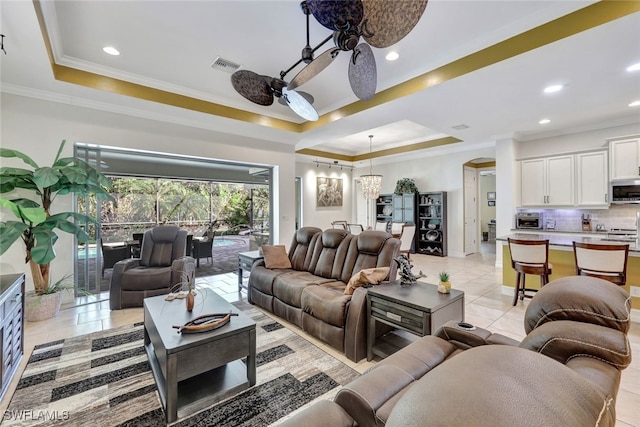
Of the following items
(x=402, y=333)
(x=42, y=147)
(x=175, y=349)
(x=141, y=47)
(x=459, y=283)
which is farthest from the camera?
(x=459, y=283)

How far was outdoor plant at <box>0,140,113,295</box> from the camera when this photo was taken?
3.01 m

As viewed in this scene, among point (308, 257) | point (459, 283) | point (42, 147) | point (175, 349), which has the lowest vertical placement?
point (459, 283)

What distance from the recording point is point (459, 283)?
4.96m

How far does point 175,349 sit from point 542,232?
620cm

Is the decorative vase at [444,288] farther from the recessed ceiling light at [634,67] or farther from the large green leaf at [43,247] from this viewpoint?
the large green leaf at [43,247]

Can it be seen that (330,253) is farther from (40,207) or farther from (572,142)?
(572,142)

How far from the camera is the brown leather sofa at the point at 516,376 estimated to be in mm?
475

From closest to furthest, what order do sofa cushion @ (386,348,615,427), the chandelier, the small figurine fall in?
sofa cushion @ (386,348,615,427) → the small figurine → the chandelier

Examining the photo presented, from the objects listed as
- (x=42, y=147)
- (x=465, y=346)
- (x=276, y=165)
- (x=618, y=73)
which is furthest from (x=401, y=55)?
(x=42, y=147)

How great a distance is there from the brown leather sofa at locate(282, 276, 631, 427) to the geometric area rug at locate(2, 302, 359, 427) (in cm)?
103

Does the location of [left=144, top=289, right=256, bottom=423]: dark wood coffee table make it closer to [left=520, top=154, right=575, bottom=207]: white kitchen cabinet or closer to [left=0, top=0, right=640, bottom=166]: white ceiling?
[left=0, top=0, right=640, bottom=166]: white ceiling

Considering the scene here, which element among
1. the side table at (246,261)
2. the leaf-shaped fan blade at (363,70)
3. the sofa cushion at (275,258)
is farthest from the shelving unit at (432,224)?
the leaf-shaped fan blade at (363,70)

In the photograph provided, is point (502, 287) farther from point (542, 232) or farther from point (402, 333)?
point (402, 333)

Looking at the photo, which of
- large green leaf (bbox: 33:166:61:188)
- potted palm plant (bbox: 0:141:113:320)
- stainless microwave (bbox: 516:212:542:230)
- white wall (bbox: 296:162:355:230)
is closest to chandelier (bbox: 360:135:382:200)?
white wall (bbox: 296:162:355:230)
